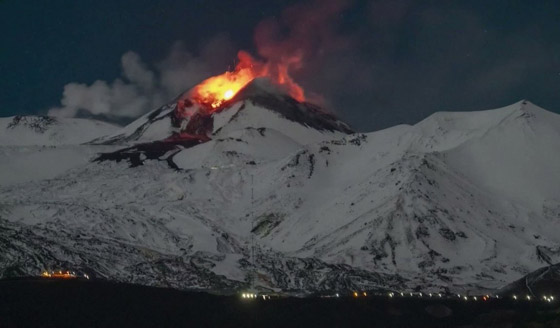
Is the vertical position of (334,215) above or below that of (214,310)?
above

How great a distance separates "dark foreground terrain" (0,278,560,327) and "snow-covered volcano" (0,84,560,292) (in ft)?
130

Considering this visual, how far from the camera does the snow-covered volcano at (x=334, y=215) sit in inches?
4798

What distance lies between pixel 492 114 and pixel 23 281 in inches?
5896

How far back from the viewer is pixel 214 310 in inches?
2633

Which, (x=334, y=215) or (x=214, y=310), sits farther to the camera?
(x=334, y=215)

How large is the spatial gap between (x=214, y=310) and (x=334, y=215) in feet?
284

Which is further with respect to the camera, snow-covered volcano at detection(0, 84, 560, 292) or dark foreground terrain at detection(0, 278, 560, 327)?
snow-covered volcano at detection(0, 84, 560, 292)

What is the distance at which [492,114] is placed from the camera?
192 meters

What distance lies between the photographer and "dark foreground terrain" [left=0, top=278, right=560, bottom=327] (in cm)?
6153

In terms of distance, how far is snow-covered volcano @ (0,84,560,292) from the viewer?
122 metres

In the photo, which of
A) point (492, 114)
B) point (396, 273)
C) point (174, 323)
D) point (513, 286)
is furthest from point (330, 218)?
point (174, 323)

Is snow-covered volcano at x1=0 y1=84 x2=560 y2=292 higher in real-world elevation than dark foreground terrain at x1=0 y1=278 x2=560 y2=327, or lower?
higher

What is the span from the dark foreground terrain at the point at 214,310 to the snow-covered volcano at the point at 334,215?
39611mm

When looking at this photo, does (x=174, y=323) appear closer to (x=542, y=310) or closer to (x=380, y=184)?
(x=542, y=310)
